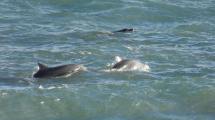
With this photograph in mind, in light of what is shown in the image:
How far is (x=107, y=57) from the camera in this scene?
66.9ft

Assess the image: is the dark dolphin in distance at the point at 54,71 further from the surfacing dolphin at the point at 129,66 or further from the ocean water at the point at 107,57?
the surfacing dolphin at the point at 129,66

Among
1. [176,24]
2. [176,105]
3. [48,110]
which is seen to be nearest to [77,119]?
[48,110]

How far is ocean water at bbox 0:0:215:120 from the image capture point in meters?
16.0

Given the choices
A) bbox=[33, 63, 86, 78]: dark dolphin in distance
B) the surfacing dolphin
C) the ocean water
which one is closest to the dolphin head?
bbox=[33, 63, 86, 78]: dark dolphin in distance

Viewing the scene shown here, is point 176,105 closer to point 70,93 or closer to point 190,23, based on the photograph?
point 70,93

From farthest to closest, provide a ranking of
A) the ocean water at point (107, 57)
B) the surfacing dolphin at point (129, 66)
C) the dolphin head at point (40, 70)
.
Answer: the surfacing dolphin at point (129, 66) → the dolphin head at point (40, 70) → the ocean water at point (107, 57)

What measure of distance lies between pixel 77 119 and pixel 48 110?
82cm

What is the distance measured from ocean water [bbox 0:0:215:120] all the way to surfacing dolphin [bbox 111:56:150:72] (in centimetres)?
24

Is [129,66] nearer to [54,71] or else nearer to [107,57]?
[107,57]

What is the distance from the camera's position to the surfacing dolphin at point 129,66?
742 inches

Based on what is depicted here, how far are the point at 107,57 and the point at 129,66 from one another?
5.10 feet

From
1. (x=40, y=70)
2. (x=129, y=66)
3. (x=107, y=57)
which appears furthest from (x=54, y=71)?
(x=107, y=57)

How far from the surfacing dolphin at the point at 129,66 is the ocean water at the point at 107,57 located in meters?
0.24

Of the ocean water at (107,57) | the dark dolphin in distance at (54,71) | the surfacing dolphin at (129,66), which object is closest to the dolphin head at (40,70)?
the dark dolphin in distance at (54,71)
